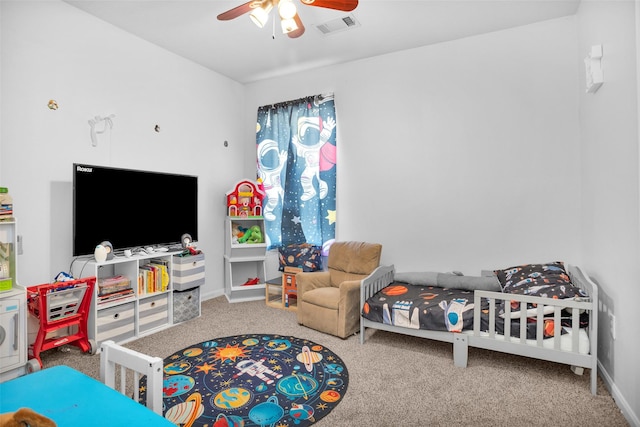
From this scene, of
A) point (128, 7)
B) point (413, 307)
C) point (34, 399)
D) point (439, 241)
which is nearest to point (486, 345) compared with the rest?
point (413, 307)

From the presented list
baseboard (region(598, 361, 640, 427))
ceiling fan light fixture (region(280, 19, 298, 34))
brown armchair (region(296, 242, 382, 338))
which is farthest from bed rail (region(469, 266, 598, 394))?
ceiling fan light fixture (region(280, 19, 298, 34))

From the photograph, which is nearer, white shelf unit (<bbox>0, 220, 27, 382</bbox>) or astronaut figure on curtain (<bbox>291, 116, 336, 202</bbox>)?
white shelf unit (<bbox>0, 220, 27, 382</bbox>)

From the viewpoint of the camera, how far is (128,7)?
305 cm

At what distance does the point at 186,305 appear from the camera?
12.0ft

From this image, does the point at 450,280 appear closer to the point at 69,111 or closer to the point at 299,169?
the point at 299,169

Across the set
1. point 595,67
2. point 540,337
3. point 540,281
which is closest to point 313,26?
point 595,67

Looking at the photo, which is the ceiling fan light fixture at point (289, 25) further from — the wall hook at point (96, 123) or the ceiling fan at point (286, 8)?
the wall hook at point (96, 123)

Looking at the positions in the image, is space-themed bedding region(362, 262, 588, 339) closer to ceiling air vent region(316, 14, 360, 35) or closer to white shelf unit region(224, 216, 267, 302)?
white shelf unit region(224, 216, 267, 302)

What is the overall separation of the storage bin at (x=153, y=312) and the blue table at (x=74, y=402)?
2.23 m

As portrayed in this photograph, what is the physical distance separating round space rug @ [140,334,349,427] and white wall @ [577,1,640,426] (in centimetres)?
164

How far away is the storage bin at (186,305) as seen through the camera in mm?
3582

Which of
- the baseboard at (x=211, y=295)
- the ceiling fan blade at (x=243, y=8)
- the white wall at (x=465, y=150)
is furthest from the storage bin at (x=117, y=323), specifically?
the ceiling fan blade at (x=243, y=8)

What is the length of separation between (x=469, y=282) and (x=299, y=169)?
2316 millimetres

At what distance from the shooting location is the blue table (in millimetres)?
975
